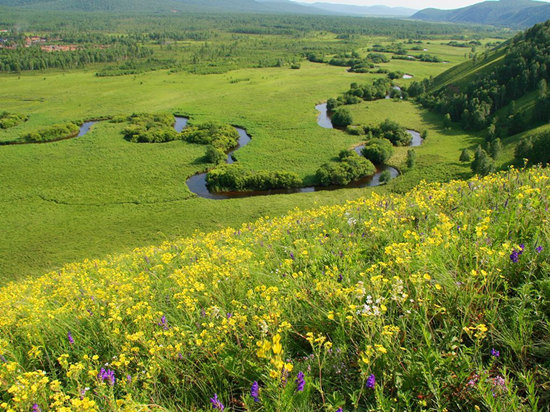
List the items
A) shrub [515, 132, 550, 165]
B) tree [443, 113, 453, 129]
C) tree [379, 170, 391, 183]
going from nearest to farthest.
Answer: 1. shrub [515, 132, 550, 165]
2. tree [379, 170, 391, 183]
3. tree [443, 113, 453, 129]

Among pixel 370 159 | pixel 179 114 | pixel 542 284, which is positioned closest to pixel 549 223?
pixel 542 284

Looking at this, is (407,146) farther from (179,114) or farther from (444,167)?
(179,114)

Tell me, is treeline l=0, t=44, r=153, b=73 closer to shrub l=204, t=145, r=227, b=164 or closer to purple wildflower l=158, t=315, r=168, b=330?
shrub l=204, t=145, r=227, b=164

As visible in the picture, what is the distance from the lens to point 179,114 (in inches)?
2968

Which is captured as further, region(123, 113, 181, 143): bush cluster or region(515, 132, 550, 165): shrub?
region(123, 113, 181, 143): bush cluster

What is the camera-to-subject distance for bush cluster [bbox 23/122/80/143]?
59.8 metres

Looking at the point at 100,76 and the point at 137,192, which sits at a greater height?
the point at 100,76

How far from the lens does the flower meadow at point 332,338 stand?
354cm

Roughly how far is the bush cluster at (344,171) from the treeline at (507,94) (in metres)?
23.4

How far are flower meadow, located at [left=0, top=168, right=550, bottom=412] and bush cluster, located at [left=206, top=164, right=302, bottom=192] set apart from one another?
3545cm

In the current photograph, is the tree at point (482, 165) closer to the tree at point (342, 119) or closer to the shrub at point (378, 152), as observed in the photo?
the shrub at point (378, 152)

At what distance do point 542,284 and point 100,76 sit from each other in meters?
141

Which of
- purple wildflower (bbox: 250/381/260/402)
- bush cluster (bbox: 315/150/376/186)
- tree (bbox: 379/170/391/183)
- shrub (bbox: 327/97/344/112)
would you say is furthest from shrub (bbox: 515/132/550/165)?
purple wildflower (bbox: 250/381/260/402)

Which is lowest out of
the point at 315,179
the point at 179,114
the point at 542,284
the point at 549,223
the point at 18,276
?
the point at 18,276
